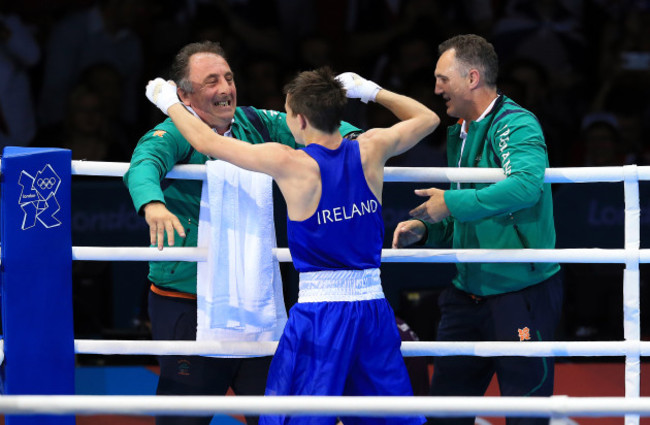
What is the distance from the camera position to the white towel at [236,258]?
3240 millimetres

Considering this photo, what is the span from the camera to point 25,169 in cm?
316

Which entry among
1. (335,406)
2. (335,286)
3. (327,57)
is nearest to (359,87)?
(335,286)

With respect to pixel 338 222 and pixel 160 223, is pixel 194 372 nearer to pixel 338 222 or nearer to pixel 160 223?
pixel 160 223

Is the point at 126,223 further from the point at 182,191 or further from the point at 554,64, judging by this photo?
the point at 554,64

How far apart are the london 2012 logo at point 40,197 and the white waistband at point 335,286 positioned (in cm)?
85

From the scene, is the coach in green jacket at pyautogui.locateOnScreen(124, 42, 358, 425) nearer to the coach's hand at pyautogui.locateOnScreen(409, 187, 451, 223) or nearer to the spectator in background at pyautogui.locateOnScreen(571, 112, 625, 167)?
the coach's hand at pyautogui.locateOnScreen(409, 187, 451, 223)

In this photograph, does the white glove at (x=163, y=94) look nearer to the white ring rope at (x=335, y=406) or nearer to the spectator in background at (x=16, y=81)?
the white ring rope at (x=335, y=406)

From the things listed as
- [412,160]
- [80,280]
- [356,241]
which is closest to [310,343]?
[356,241]

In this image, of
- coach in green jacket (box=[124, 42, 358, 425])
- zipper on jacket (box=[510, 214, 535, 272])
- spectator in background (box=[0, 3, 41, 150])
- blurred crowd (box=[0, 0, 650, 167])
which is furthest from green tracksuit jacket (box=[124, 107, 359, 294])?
spectator in background (box=[0, 3, 41, 150])

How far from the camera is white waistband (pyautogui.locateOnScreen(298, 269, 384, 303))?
305cm

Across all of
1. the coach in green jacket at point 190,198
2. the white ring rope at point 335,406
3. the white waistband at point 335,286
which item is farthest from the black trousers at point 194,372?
the white ring rope at point 335,406

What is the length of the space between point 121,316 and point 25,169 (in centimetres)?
241

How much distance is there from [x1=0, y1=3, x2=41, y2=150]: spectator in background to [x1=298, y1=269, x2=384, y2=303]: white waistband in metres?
4.06

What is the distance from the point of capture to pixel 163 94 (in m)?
3.29
